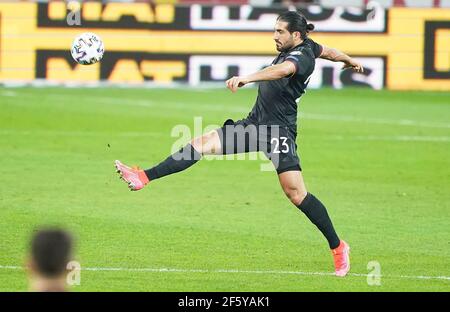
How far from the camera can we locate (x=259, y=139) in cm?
1035

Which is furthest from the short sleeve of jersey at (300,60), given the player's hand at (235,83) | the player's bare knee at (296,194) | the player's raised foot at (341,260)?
the player's raised foot at (341,260)

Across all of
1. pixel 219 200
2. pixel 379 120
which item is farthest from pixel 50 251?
pixel 379 120

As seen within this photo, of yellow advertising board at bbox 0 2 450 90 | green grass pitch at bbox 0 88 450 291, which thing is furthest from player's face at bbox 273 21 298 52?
yellow advertising board at bbox 0 2 450 90

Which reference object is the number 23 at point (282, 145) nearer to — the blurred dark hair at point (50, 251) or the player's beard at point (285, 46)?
the player's beard at point (285, 46)

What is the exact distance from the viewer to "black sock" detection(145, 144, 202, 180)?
33.7 feet

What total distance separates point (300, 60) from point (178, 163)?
1383 millimetres

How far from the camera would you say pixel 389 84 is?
97.0ft

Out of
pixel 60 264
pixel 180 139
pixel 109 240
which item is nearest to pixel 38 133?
pixel 180 139

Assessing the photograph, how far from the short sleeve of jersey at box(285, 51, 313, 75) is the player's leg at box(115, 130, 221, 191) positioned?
0.92 metres

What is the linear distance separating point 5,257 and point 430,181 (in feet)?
25.4

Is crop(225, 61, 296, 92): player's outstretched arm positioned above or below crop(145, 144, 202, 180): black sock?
above

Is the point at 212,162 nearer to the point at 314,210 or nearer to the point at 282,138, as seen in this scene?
the point at 282,138

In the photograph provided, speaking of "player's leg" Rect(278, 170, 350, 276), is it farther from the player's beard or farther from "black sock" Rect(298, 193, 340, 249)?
the player's beard
